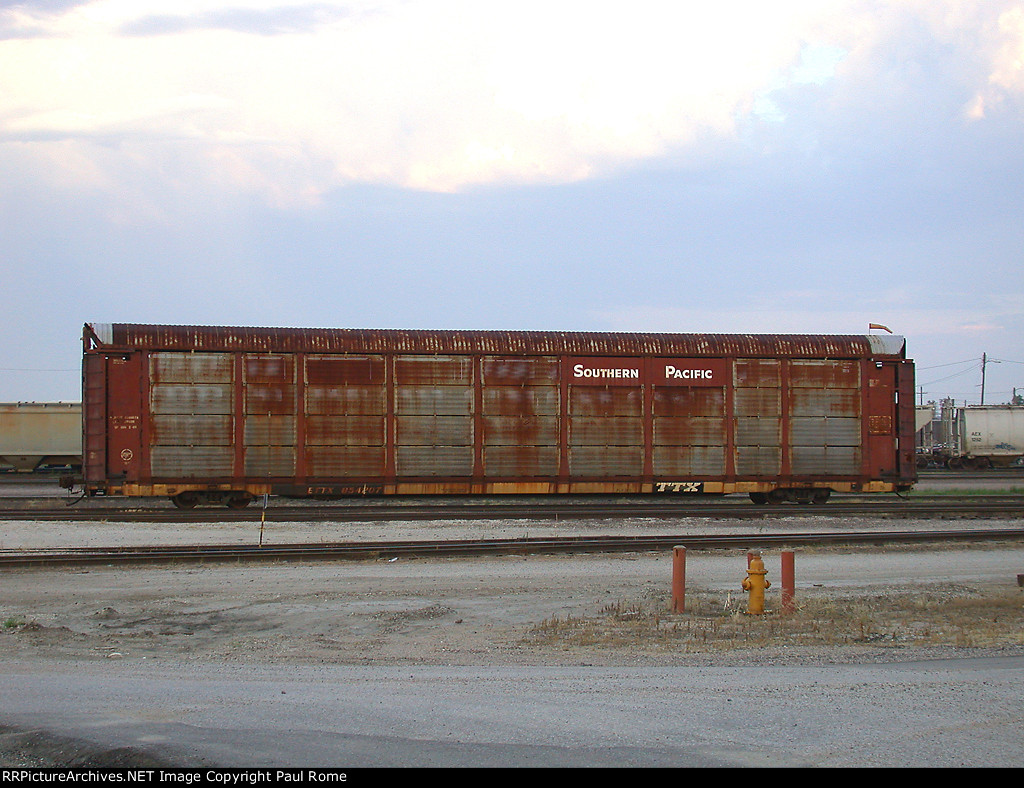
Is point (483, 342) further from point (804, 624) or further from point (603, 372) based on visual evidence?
point (804, 624)

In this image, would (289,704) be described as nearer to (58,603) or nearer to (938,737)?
(938,737)

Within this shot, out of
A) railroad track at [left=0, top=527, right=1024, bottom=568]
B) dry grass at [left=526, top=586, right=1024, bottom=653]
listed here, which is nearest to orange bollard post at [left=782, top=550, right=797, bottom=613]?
dry grass at [left=526, top=586, right=1024, bottom=653]

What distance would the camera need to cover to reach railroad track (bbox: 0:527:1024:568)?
1530cm

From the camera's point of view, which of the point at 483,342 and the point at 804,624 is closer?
the point at 804,624

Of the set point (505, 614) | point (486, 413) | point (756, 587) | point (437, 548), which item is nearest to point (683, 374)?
point (486, 413)

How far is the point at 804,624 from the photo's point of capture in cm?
1066

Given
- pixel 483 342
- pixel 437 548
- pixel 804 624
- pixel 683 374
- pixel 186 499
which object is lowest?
pixel 804 624

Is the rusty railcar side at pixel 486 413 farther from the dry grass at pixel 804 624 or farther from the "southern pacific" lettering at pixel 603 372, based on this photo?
the dry grass at pixel 804 624

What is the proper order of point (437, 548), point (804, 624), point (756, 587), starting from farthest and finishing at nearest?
point (437, 548)
point (756, 587)
point (804, 624)

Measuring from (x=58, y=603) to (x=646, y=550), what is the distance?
383 inches

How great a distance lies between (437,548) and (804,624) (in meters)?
7.23

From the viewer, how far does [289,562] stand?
15344 mm

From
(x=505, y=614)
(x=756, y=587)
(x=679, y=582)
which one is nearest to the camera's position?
(x=756, y=587)

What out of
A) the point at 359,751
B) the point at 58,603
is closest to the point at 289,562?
the point at 58,603
